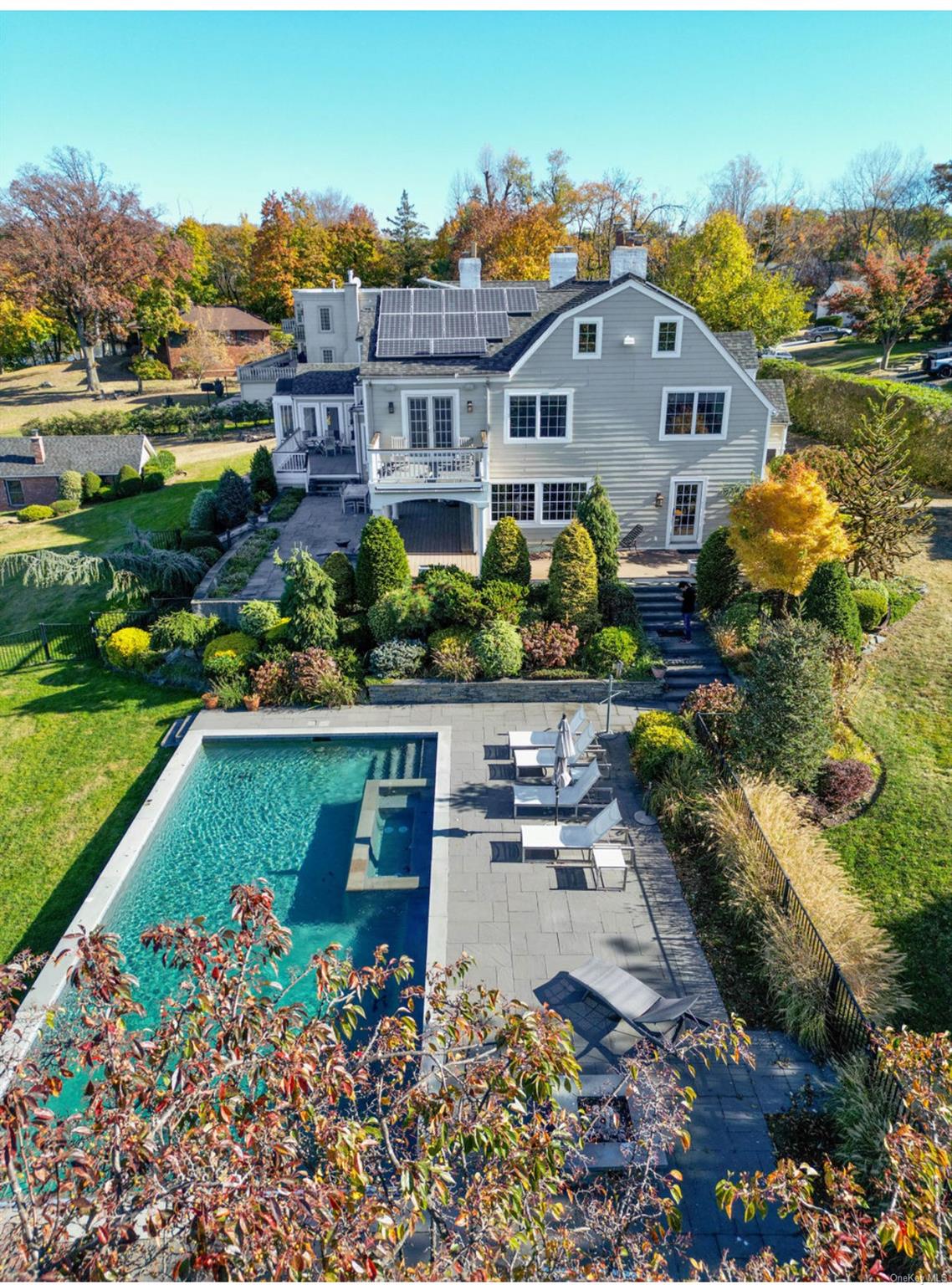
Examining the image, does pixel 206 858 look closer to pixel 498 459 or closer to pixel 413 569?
pixel 413 569

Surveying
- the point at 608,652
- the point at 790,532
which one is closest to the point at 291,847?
the point at 608,652

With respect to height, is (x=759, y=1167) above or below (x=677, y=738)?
below

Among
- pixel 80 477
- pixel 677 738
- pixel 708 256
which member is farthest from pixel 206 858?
pixel 708 256

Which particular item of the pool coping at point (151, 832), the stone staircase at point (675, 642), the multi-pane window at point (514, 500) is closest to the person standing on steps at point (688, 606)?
the stone staircase at point (675, 642)

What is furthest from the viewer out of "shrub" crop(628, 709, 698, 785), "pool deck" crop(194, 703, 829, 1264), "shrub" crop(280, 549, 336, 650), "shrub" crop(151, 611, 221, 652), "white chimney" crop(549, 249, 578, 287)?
"white chimney" crop(549, 249, 578, 287)

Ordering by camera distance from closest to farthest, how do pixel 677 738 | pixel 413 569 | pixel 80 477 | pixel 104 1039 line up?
pixel 104 1039 < pixel 677 738 < pixel 413 569 < pixel 80 477

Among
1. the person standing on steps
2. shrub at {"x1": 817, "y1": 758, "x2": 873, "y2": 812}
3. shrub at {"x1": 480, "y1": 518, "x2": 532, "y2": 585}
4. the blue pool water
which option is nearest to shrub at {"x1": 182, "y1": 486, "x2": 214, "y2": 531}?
shrub at {"x1": 480, "y1": 518, "x2": 532, "y2": 585}

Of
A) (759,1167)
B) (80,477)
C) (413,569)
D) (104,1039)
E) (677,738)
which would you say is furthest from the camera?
(80,477)

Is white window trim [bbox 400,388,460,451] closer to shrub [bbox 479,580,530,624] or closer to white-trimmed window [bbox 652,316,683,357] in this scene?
shrub [bbox 479,580,530,624]
